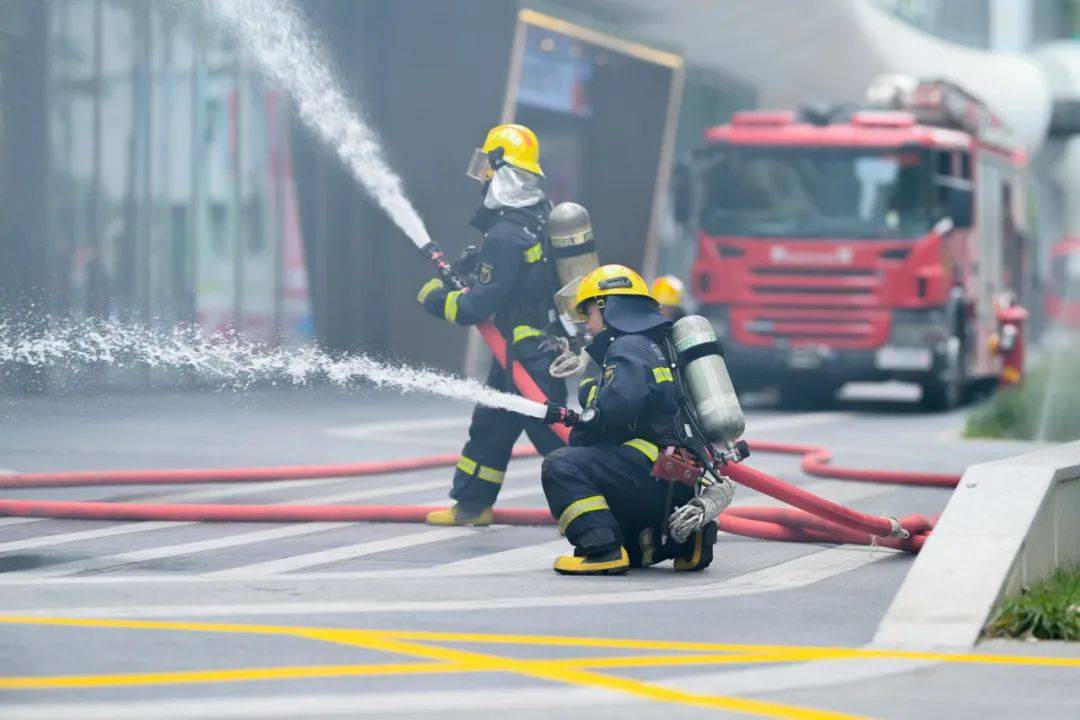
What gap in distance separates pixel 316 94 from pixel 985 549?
530 centimetres

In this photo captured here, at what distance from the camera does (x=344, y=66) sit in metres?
20.4

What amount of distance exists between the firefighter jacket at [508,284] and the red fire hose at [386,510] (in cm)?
93

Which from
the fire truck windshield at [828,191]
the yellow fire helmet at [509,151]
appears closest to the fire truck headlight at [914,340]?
the fire truck windshield at [828,191]

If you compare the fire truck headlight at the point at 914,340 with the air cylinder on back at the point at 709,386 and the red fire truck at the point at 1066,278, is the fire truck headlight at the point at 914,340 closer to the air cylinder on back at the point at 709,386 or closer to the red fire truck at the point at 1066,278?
the air cylinder on back at the point at 709,386

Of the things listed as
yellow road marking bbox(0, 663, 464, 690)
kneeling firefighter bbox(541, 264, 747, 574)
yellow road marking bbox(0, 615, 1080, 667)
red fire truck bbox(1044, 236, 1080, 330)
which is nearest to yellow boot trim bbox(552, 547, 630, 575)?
kneeling firefighter bbox(541, 264, 747, 574)

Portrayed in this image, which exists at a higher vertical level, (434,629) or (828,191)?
(828,191)

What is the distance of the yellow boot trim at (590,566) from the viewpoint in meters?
8.34

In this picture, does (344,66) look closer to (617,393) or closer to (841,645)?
(617,393)

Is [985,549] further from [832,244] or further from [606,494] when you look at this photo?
[832,244]

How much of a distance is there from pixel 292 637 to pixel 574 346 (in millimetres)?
3847

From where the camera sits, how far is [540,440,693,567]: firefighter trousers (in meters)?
8.33

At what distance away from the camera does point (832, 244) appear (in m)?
20.1

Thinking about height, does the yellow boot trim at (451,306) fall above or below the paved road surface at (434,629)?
above

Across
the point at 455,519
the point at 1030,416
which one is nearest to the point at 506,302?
the point at 455,519
